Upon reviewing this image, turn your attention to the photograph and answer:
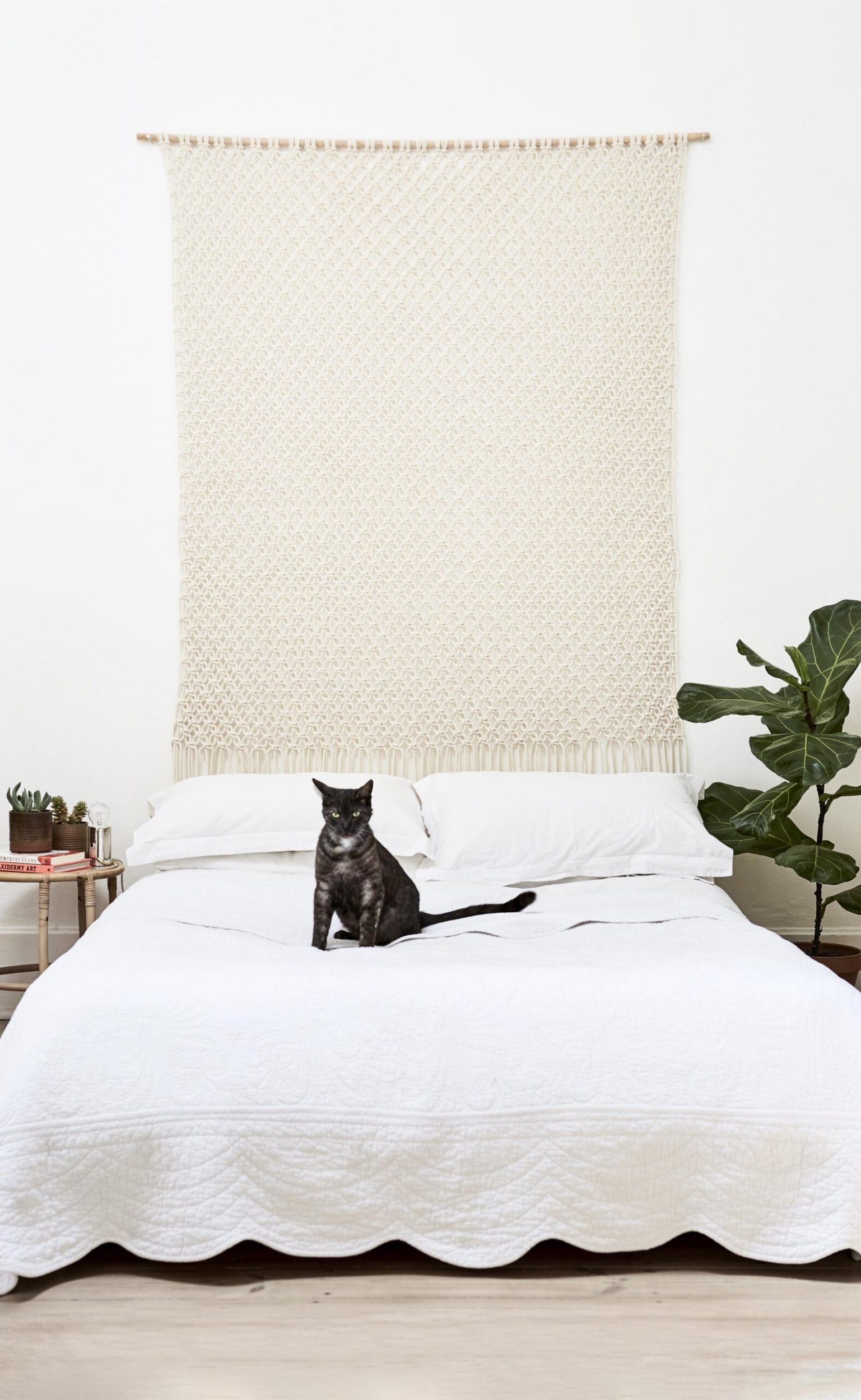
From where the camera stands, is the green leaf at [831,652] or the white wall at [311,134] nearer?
the green leaf at [831,652]

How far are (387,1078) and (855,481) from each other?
2492 mm

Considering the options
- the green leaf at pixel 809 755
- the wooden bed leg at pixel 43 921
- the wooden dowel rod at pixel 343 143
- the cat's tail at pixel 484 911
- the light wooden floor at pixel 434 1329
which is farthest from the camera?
the wooden dowel rod at pixel 343 143

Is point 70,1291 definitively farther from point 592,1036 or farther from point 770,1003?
point 770,1003

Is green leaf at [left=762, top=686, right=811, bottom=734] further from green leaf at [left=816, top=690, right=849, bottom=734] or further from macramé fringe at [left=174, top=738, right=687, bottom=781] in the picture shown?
macramé fringe at [left=174, top=738, right=687, bottom=781]

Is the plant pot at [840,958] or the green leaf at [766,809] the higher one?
the green leaf at [766,809]

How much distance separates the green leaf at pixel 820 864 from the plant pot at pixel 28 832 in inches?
73.9

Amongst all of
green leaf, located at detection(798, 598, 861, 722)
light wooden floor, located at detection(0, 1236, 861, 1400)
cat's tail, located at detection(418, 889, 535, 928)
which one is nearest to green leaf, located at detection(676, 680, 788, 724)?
green leaf, located at detection(798, 598, 861, 722)

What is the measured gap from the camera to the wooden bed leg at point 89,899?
9.96ft

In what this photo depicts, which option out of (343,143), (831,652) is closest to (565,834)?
(831,652)

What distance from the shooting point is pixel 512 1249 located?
5.76 ft

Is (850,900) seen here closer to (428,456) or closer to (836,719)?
(836,719)

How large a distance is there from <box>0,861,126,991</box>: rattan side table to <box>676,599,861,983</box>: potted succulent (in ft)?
5.24

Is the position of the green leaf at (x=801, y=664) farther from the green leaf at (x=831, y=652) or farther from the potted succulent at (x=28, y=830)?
the potted succulent at (x=28, y=830)

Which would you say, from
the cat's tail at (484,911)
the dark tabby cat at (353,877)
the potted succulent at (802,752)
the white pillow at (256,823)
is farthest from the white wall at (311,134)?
the dark tabby cat at (353,877)
